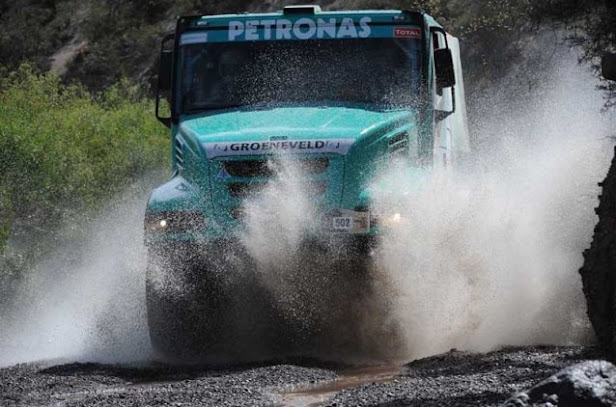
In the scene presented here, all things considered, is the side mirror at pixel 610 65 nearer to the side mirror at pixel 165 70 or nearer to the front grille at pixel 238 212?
the front grille at pixel 238 212

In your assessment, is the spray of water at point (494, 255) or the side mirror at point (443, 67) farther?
the side mirror at point (443, 67)

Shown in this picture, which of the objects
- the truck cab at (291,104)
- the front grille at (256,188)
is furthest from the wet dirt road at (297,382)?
the front grille at (256,188)

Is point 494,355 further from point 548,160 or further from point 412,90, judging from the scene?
point 548,160

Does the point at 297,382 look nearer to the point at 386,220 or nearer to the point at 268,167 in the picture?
the point at 386,220

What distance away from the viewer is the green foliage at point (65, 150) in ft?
80.4

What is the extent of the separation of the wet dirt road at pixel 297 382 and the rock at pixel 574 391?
0.82m

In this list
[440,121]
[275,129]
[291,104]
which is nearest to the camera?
[275,129]

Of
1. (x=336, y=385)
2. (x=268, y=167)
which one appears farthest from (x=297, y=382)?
(x=268, y=167)

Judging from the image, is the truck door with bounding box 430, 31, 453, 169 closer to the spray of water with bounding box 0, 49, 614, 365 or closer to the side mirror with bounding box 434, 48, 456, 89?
the side mirror with bounding box 434, 48, 456, 89

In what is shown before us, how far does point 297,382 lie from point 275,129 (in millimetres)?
2457

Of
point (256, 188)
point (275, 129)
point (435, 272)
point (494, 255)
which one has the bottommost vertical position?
point (435, 272)

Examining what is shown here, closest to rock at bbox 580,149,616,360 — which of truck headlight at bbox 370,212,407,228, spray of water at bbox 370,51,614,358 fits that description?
spray of water at bbox 370,51,614,358

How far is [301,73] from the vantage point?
11898 mm

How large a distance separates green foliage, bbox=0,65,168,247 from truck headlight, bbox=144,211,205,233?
11837 mm
